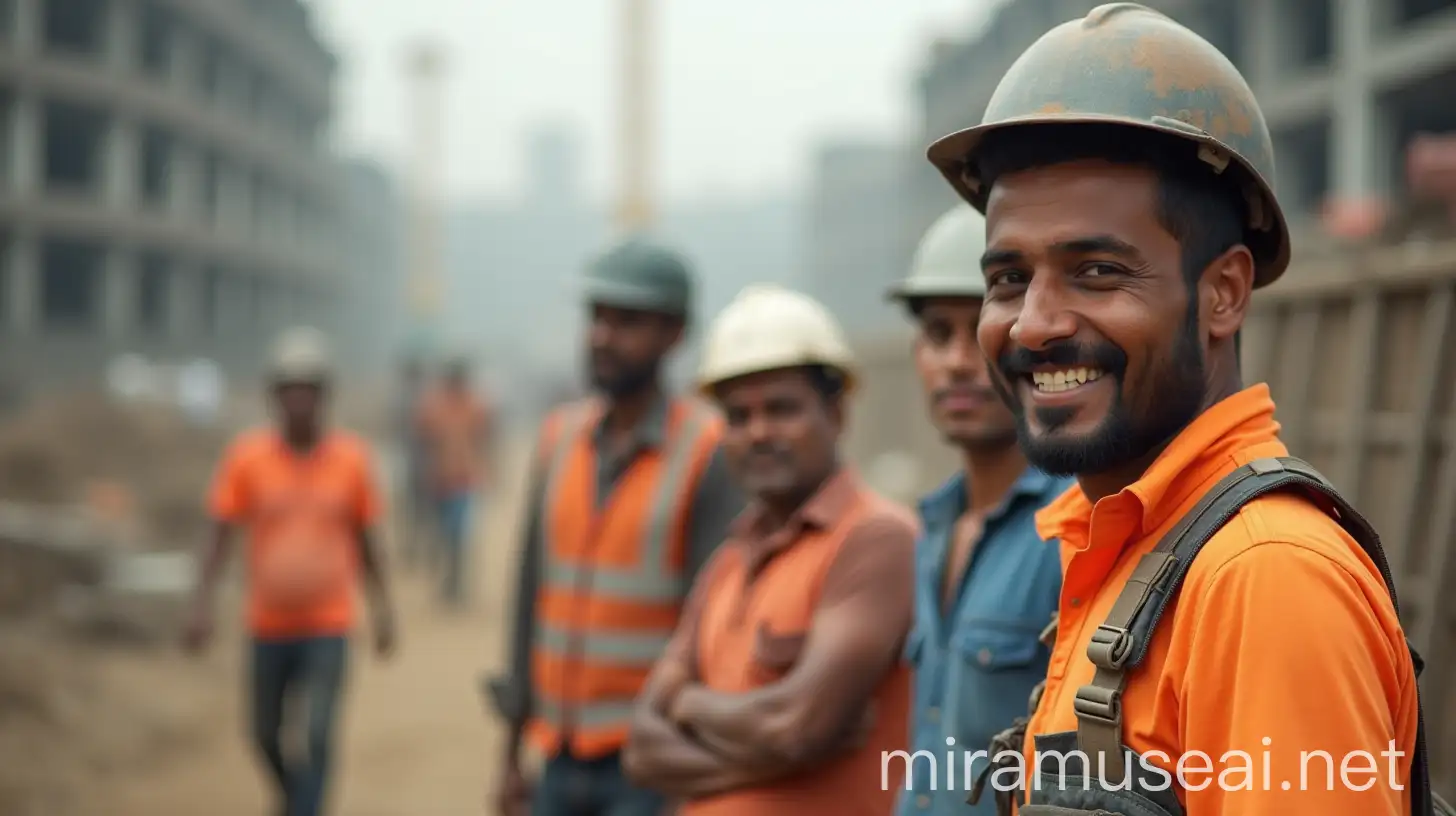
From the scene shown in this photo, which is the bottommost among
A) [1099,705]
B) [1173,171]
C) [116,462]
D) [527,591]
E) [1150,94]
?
[116,462]

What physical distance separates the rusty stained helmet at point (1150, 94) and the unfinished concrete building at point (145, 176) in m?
25.4

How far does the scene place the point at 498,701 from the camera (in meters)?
4.07

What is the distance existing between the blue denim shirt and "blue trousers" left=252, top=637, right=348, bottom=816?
3638 millimetres

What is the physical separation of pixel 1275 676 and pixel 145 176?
33.4 metres

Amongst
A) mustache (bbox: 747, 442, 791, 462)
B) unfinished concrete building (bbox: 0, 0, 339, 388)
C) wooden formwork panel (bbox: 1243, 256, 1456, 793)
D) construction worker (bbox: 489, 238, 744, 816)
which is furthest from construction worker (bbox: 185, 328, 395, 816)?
unfinished concrete building (bbox: 0, 0, 339, 388)

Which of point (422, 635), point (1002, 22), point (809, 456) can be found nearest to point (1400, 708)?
point (809, 456)

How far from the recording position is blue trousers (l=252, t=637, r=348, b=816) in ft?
17.3

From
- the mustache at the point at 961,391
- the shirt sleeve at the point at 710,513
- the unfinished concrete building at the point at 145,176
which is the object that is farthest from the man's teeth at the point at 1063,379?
the unfinished concrete building at the point at 145,176

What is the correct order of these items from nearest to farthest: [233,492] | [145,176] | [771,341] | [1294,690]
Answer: [1294,690], [771,341], [233,492], [145,176]

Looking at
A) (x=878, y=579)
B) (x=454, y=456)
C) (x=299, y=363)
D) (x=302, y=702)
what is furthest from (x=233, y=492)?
(x=454, y=456)

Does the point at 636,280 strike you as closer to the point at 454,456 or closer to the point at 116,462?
the point at 454,456

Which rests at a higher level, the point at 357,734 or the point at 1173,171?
the point at 1173,171

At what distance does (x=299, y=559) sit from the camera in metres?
5.51

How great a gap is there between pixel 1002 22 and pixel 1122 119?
3369 centimetres
